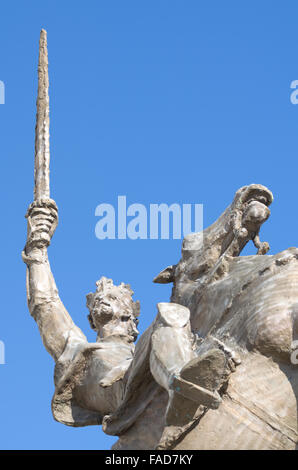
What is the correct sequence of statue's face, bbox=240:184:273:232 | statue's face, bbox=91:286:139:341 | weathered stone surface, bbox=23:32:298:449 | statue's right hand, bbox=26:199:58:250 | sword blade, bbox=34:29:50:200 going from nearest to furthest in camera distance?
weathered stone surface, bbox=23:32:298:449 < statue's face, bbox=240:184:273:232 < statue's face, bbox=91:286:139:341 < statue's right hand, bbox=26:199:58:250 < sword blade, bbox=34:29:50:200

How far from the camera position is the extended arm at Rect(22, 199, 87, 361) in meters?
13.8

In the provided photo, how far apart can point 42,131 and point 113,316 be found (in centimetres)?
268

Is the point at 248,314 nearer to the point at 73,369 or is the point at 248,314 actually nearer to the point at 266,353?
the point at 266,353

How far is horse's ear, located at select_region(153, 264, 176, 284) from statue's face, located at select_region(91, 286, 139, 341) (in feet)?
1.90

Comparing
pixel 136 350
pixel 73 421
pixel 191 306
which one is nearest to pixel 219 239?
pixel 191 306

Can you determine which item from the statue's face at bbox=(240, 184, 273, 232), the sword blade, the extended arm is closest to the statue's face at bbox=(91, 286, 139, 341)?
the extended arm

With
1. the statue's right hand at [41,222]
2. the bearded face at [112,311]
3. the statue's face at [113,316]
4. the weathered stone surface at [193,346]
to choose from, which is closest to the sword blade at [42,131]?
the weathered stone surface at [193,346]

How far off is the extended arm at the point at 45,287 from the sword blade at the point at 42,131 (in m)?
0.26

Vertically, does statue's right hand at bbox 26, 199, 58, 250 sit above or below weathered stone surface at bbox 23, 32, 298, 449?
above

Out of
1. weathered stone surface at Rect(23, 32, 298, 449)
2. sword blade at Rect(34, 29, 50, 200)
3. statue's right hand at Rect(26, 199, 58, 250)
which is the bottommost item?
weathered stone surface at Rect(23, 32, 298, 449)

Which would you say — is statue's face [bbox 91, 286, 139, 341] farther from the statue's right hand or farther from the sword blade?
the sword blade

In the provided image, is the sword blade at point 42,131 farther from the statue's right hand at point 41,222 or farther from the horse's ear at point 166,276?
the horse's ear at point 166,276

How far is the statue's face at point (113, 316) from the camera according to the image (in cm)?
1400

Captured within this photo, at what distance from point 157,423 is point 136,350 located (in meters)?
0.79
